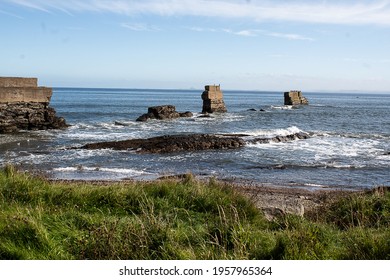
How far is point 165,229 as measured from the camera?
A: 6062mm

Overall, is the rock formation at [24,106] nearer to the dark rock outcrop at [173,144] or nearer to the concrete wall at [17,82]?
the concrete wall at [17,82]

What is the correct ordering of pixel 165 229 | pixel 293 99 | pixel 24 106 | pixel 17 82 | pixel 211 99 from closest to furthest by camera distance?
pixel 165 229, pixel 17 82, pixel 24 106, pixel 211 99, pixel 293 99

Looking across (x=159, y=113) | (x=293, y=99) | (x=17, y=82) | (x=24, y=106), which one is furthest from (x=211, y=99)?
(x=293, y=99)

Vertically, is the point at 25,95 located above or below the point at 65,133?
above

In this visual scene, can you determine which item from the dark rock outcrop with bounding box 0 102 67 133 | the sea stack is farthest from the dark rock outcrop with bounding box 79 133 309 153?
the sea stack

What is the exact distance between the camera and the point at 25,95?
3369 centimetres

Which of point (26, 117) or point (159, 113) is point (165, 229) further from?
point (159, 113)

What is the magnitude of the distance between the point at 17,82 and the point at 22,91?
73cm

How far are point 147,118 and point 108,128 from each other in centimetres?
877

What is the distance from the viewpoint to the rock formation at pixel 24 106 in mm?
32562

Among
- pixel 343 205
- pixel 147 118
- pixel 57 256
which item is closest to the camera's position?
pixel 57 256

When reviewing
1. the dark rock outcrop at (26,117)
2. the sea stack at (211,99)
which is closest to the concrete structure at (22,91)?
the dark rock outcrop at (26,117)

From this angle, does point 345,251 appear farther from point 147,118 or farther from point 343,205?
point 147,118
